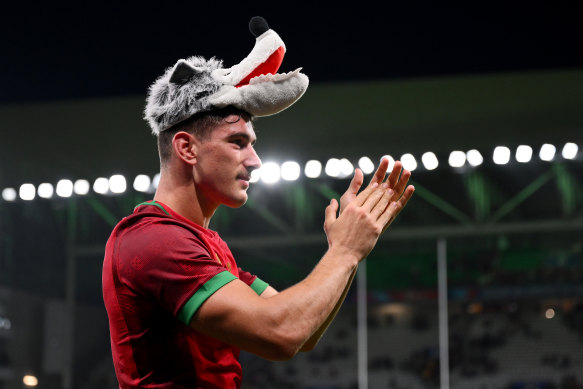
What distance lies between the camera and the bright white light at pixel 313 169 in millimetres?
8547

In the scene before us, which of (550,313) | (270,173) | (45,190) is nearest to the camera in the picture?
(270,173)

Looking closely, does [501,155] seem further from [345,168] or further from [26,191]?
[26,191]

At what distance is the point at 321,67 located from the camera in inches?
146

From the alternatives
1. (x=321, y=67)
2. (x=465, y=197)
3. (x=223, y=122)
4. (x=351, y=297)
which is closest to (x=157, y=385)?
(x=223, y=122)

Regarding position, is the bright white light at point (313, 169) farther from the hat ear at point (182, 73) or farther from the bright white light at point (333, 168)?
the hat ear at point (182, 73)

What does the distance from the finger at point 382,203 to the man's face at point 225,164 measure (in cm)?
22

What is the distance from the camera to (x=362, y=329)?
1012cm

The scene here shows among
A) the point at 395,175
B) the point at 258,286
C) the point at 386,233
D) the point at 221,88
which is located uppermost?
the point at 386,233

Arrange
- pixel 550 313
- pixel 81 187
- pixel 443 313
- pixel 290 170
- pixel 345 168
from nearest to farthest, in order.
→ pixel 345 168 < pixel 290 170 < pixel 81 187 < pixel 550 313 < pixel 443 313

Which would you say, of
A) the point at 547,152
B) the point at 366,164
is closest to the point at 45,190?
the point at 366,164

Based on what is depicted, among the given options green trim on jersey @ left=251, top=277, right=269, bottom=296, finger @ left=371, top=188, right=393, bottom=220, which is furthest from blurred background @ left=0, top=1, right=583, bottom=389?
finger @ left=371, top=188, right=393, bottom=220

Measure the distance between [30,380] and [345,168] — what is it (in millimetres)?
4577

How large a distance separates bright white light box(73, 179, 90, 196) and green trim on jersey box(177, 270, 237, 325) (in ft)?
26.8

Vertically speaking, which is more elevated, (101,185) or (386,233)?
(101,185)
